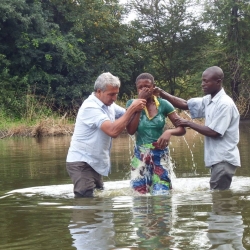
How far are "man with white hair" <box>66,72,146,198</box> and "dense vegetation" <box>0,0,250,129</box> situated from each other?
20121mm

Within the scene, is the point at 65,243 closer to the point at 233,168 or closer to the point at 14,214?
the point at 14,214

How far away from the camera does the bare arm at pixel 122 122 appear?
22.0 ft

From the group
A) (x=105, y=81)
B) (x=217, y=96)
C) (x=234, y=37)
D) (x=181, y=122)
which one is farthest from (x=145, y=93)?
(x=234, y=37)

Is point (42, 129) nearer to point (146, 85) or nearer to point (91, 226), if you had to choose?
point (146, 85)

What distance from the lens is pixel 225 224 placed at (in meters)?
5.38

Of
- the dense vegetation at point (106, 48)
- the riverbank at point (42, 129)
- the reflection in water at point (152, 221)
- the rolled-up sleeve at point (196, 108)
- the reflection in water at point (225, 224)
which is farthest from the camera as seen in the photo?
the dense vegetation at point (106, 48)

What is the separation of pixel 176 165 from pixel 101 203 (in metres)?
5.12

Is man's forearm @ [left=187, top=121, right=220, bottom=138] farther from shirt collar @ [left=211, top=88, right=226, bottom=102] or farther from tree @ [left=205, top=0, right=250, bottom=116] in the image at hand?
tree @ [left=205, top=0, right=250, bottom=116]

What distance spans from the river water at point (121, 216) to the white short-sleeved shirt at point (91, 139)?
1.42 feet

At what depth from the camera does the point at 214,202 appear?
6715 millimetres

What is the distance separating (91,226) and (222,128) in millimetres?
2202

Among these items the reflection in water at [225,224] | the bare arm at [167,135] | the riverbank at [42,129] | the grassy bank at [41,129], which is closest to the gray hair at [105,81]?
the bare arm at [167,135]

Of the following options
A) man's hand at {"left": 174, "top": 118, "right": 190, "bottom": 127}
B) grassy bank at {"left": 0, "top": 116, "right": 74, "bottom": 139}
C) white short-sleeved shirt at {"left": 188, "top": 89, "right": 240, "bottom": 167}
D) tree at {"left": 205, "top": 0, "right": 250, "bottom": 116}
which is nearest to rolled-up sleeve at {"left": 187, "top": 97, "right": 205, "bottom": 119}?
white short-sleeved shirt at {"left": 188, "top": 89, "right": 240, "bottom": 167}

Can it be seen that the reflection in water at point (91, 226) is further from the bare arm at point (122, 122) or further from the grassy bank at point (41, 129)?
the grassy bank at point (41, 129)
